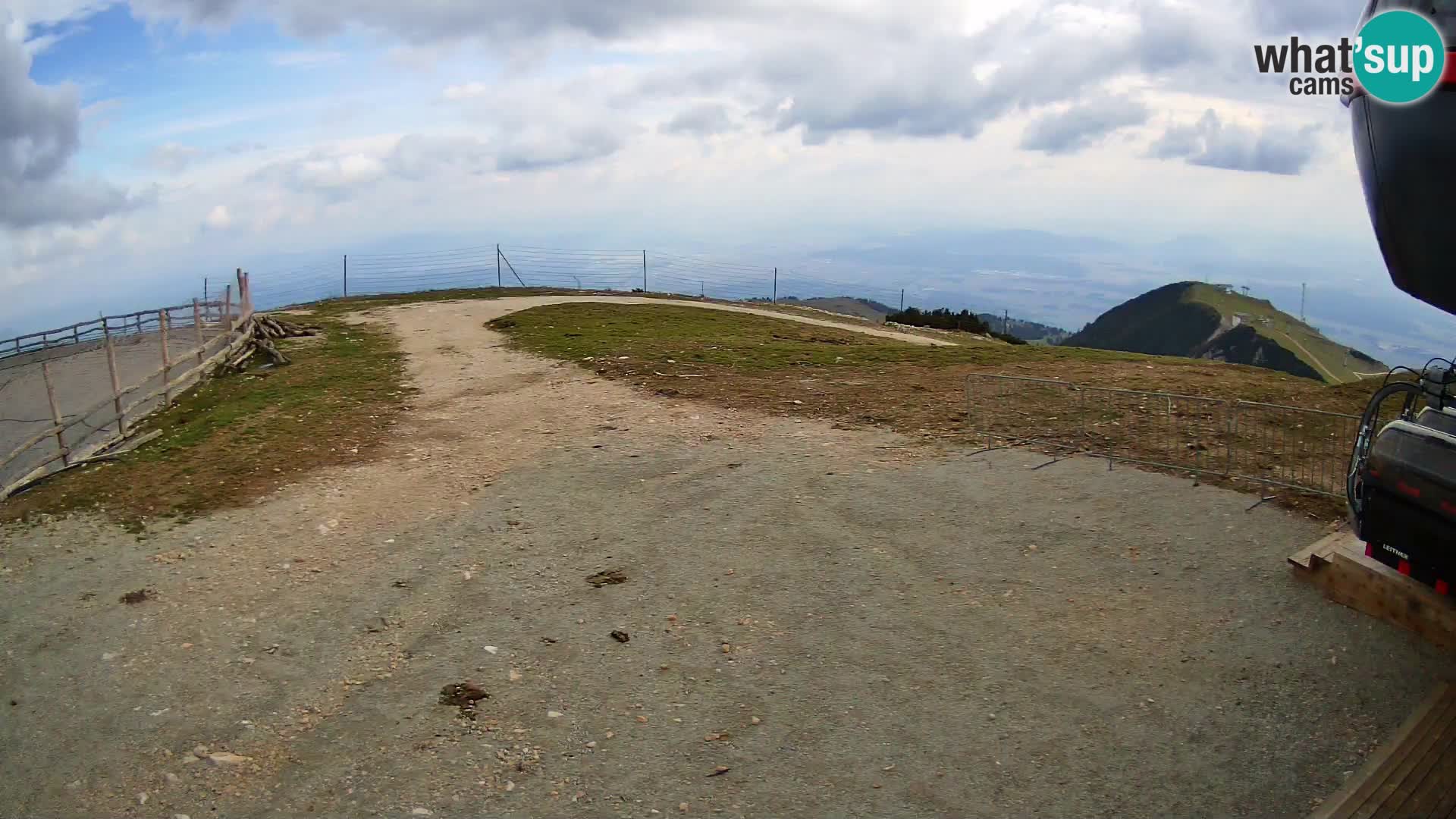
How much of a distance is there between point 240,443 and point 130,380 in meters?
13.0

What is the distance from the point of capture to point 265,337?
23516mm

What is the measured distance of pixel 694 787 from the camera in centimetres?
596

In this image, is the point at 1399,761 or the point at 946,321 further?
the point at 946,321

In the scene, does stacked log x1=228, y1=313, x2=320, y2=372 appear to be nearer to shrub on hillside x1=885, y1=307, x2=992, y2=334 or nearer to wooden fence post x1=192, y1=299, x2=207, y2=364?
wooden fence post x1=192, y1=299, x2=207, y2=364

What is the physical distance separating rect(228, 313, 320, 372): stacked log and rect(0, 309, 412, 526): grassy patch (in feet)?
2.90

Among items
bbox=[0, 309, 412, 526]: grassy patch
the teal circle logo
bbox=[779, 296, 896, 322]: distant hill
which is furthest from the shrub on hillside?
the teal circle logo

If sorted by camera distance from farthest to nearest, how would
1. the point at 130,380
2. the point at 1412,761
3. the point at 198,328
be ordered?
1. the point at 130,380
2. the point at 198,328
3. the point at 1412,761

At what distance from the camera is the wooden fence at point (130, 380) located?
1446 cm

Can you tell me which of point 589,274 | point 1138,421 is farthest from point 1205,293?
point 1138,421

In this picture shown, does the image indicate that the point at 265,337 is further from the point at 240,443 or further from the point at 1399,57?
the point at 1399,57

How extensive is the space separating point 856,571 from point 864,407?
20.3 ft

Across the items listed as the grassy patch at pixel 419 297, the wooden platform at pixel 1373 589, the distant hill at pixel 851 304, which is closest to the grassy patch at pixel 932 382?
the wooden platform at pixel 1373 589

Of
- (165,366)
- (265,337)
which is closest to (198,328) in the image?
(265,337)

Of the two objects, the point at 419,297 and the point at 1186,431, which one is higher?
the point at 419,297
